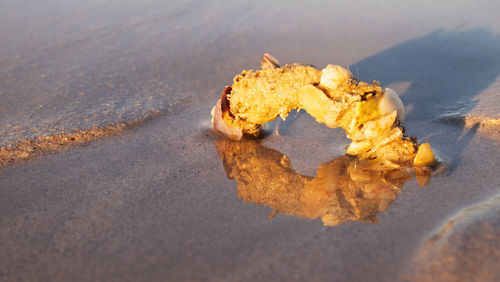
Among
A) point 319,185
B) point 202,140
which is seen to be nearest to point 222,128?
point 202,140

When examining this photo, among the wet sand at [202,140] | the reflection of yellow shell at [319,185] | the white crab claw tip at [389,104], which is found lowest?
the reflection of yellow shell at [319,185]

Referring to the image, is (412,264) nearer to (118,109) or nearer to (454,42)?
(118,109)

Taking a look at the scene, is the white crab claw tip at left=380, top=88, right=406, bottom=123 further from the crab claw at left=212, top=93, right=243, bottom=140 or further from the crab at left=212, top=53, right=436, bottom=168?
the crab claw at left=212, top=93, right=243, bottom=140

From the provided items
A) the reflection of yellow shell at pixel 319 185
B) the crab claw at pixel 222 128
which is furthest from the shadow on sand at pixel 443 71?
the crab claw at pixel 222 128

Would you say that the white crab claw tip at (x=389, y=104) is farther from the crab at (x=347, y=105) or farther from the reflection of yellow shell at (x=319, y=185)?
the reflection of yellow shell at (x=319, y=185)

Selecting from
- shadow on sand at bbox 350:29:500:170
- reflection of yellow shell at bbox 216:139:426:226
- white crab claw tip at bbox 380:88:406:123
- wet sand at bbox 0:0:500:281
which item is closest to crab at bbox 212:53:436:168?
white crab claw tip at bbox 380:88:406:123

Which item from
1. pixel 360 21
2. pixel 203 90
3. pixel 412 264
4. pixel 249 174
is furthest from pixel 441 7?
pixel 412 264

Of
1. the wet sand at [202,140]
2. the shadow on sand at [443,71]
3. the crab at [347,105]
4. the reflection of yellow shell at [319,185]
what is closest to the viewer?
the wet sand at [202,140]
